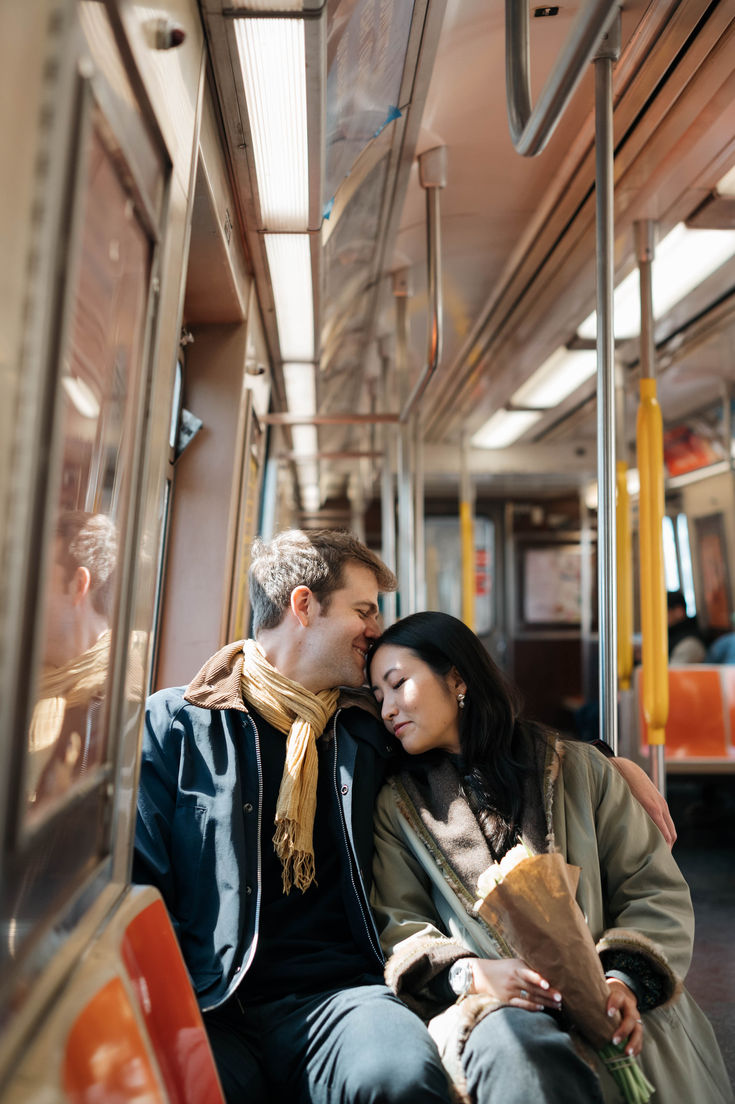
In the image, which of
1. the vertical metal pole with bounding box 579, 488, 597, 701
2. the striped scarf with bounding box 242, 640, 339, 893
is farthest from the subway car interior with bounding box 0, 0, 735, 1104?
the vertical metal pole with bounding box 579, 488, 597, 701

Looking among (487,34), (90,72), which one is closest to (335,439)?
(487,34)

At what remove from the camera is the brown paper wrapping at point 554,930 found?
1.42 m

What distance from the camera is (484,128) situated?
280cm

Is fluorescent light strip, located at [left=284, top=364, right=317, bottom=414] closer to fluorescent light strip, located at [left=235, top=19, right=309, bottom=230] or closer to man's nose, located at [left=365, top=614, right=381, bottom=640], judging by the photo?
fluorescent light strip, located at [left=235, top=19, right=309, bottom=230]

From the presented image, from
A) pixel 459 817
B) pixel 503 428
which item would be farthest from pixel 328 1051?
pixel 503 428

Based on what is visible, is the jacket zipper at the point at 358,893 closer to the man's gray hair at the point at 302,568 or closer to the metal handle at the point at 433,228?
the man's gray hair at the point at 302,568

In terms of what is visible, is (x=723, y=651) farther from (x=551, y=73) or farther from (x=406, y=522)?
(x=551, y=73)

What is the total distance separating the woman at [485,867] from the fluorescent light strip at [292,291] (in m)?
1.30

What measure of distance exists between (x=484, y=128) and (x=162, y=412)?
187 cm

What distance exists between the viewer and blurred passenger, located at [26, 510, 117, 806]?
989mm

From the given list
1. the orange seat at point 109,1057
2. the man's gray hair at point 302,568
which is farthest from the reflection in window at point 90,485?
the man's gray hair at point 302,568

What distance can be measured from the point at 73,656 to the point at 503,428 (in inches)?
248

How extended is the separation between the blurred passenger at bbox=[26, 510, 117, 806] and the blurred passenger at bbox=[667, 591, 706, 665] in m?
5.56

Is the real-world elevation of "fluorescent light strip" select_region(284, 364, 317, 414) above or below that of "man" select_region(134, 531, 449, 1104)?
above
